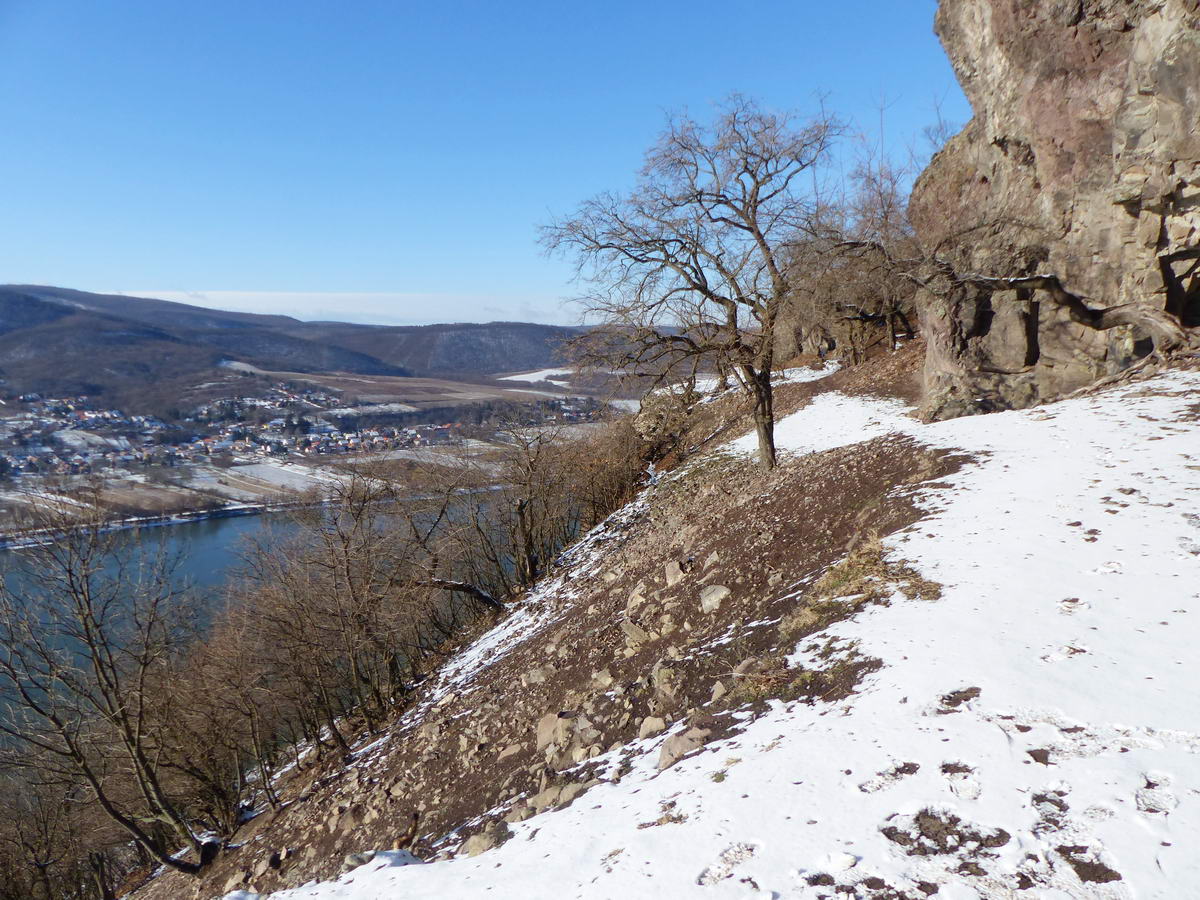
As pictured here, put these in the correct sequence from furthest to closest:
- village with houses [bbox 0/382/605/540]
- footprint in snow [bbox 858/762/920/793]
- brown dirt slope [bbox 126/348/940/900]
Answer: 1. village with houses [bbox 0/382/605/540]
2. brown dirt slope [bbox 126/348/940/900]
3. footprint in snow [bbox 858/762/920/793]

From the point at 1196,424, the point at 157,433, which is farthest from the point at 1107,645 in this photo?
the point at 157,433

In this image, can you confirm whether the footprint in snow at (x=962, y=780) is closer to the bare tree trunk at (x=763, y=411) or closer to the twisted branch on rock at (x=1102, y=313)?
the bare tree trunk at (x=763, y=411)

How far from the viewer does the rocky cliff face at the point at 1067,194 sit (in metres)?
9.49

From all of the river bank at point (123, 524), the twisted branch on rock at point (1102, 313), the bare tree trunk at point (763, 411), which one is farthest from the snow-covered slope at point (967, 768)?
the river bank at point (123, 524)

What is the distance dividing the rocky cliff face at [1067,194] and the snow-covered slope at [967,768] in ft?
20.1

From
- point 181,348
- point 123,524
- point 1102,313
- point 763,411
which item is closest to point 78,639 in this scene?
point 123,524

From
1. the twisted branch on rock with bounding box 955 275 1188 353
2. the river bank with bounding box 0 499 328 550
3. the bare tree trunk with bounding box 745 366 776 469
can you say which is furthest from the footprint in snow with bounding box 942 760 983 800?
the river bank with bounding box 0 499 328 550

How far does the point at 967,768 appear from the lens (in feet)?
10.9

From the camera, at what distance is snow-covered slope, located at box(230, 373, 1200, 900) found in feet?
9.27

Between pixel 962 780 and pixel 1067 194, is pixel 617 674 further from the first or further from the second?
pixel 1067 194

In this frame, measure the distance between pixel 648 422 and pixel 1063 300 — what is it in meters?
12.5

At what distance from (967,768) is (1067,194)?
12.5 metres

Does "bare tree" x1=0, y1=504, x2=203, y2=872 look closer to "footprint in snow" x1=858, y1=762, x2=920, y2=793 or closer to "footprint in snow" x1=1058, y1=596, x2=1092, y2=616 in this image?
"footprint in snow" x1=858, y1=762, x2=920, y2=793

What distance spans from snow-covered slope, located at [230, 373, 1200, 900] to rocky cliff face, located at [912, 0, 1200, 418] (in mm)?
6113
